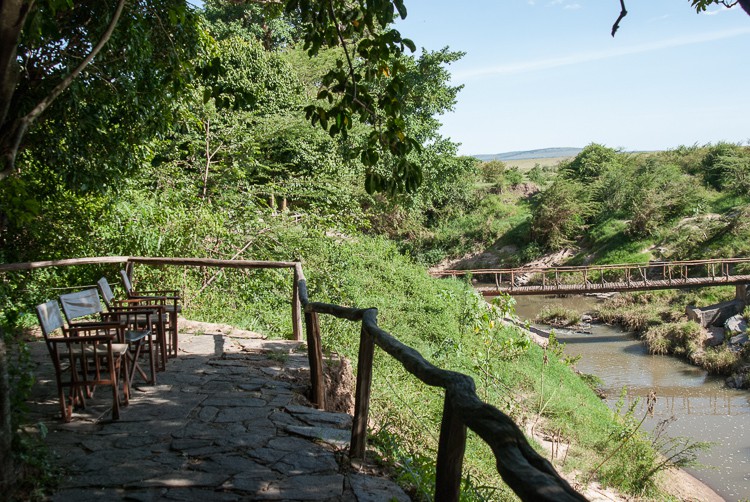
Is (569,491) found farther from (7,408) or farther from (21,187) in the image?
(21,187)

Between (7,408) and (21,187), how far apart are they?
11.7 feet

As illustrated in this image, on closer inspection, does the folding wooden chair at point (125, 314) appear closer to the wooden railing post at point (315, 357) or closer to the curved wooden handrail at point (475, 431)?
the wooden railing post at point (315, 357)

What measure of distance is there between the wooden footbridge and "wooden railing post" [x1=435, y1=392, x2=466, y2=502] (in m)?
17.1

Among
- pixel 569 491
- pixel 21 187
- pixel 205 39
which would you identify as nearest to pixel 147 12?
pixel 205 39

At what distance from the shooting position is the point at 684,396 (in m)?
15.8

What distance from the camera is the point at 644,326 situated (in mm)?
21719

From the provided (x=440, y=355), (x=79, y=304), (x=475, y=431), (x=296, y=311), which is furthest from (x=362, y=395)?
(x=440, y=355)

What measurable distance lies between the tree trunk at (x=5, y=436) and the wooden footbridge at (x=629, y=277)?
1705 cm

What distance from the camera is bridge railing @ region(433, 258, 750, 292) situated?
69.5ft

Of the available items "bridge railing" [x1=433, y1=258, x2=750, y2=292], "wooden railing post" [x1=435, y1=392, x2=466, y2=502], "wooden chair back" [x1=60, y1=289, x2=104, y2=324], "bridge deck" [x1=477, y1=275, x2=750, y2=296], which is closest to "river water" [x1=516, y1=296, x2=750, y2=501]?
"bridge deck" [x1=477, y1=275, x2=750, y2=296]

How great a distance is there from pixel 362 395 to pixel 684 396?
1484 cm

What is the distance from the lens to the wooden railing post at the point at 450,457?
222cm

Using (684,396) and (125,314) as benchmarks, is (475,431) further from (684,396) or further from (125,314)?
(684,396)

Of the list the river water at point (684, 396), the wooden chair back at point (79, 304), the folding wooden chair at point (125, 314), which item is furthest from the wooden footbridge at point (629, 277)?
the wooden chair back at point (79, 304)
